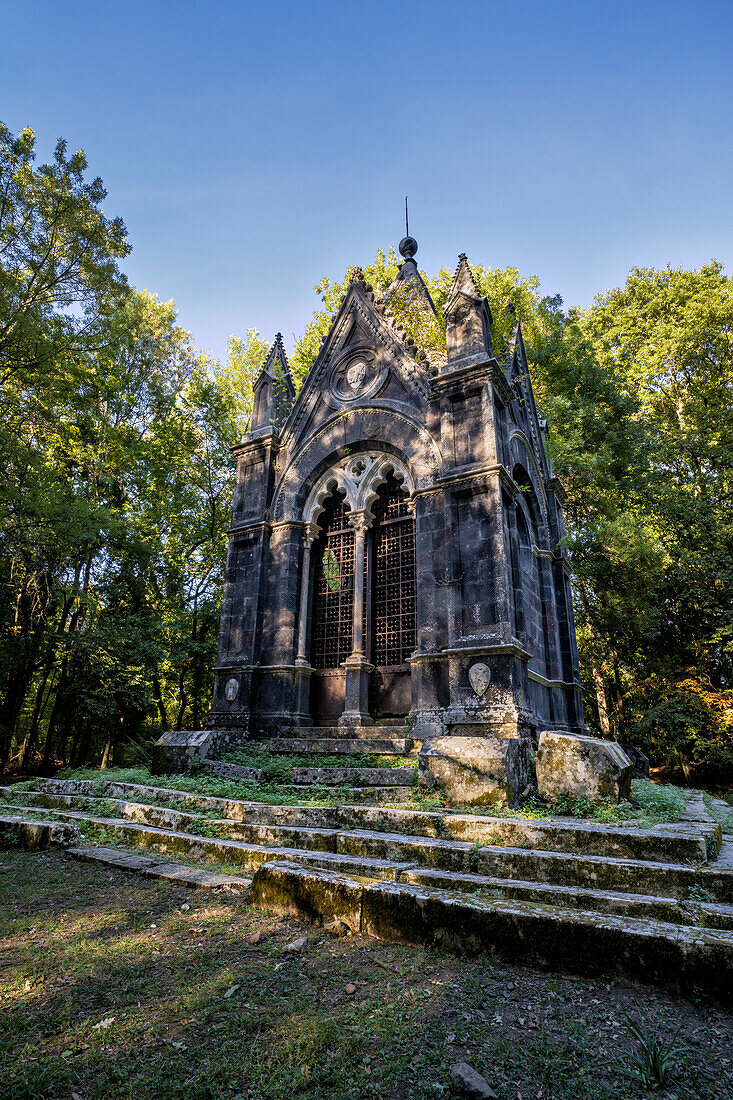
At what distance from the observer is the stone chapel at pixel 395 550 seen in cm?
1003

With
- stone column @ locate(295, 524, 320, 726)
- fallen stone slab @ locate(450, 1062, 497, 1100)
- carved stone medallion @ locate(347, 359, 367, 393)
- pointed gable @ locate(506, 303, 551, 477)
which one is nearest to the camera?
fallen stone slab @ locate(450, 1062, 497, 1100)

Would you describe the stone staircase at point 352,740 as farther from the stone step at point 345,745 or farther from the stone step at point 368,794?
the stone step at point 368,794

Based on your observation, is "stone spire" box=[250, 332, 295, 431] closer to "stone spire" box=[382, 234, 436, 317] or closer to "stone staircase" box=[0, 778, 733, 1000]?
"stone spire" box=[382, 234, 436, 317]

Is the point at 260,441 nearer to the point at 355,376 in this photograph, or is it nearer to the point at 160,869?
the point at 355,376

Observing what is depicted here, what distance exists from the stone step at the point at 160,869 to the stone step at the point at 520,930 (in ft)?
2.44

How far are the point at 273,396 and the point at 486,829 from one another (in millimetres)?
12181

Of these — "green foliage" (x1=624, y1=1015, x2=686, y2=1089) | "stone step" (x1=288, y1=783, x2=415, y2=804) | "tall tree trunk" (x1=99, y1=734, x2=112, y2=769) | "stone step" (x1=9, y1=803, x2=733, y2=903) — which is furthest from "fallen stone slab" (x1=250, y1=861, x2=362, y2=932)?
"tall tree trunk" (x1=99, y1=734, x2=112, y2=769)

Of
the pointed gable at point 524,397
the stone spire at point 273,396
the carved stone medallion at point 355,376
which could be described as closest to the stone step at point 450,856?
the carved stone medallion at point 355,376

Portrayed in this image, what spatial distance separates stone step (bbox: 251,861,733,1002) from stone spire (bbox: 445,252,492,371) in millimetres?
9863

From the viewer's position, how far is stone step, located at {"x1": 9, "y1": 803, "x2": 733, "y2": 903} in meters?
3.87

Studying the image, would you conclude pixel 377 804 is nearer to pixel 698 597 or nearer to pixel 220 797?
pixel 220 797

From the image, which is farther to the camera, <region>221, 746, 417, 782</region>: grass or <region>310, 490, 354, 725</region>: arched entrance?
<region>310, 490, 354, 725</region>: arched entrance

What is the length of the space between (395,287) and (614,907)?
55.7 feet

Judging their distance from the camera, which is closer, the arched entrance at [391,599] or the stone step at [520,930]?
the stone step at [520,930]
